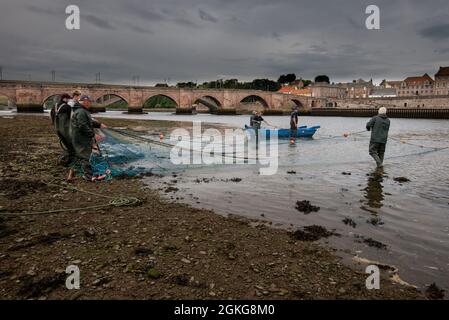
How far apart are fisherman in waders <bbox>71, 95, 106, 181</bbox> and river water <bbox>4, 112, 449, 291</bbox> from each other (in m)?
2.47

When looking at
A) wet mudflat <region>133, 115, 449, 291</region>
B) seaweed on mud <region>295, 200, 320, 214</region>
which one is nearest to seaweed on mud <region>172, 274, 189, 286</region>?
wet mudflat <region>133, 115, 449, 291</region>

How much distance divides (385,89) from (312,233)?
194m

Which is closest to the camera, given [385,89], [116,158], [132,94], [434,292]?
[434,292]

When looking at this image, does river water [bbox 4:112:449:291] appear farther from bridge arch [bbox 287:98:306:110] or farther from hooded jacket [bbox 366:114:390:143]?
bridge arch [bbox 287:98:306:110]

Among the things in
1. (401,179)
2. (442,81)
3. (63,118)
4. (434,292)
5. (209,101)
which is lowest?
(434,292)

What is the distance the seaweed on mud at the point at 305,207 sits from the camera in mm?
8344

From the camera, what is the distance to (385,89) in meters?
172

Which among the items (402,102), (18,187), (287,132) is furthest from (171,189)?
(402,102)

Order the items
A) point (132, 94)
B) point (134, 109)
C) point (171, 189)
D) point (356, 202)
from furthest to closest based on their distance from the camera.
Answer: point (132, 94)
point (134, 109)
point (171, 189)
point (356, 202)

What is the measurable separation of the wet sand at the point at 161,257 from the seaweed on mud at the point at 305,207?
1778mm

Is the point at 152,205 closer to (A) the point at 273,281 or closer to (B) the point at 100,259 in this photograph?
(B) the point at 100,259

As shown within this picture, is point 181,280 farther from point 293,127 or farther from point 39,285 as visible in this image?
point 293,127

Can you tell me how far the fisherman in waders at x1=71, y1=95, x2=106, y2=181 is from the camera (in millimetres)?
10094

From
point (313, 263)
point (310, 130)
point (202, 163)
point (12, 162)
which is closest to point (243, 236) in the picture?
point (313, 263)
